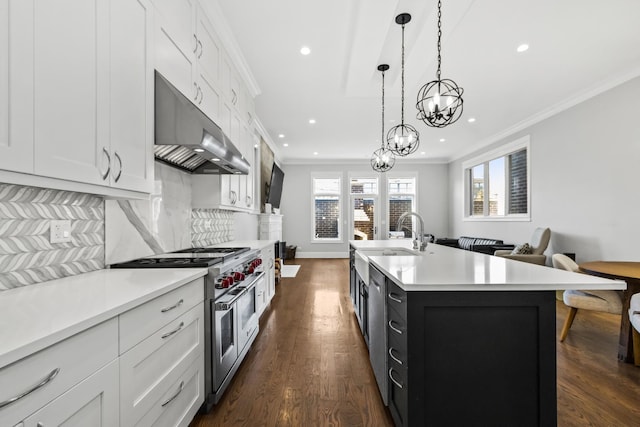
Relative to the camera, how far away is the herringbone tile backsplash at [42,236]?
1.23 m

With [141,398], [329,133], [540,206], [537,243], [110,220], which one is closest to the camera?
[141,398]

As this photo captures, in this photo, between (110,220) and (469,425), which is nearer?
(469,425)

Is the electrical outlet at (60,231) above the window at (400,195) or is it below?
below

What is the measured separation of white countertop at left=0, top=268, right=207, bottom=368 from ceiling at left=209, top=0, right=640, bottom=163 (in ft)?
7.76

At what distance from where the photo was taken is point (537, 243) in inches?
196

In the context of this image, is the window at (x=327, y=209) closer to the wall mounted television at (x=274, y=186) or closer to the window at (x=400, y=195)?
the window at (x=400, y=195)

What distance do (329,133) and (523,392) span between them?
18.7 feet

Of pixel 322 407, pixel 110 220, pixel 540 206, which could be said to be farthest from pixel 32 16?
pixel 540 206

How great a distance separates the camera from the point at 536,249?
496 cm

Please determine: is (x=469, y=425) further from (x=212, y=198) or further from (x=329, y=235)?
(x=329, y=235)

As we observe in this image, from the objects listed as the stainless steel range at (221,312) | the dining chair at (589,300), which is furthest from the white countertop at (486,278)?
the dining chair at (589,300)

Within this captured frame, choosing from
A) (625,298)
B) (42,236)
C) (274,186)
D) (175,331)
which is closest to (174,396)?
(175,331)

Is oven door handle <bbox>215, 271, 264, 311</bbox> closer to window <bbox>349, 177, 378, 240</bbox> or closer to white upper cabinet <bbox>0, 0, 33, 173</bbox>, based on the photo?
white upper cabinet <bbox>0, 0, 33, 173</bbox>

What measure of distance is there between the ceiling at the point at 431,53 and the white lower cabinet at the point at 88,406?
278 centimetres
